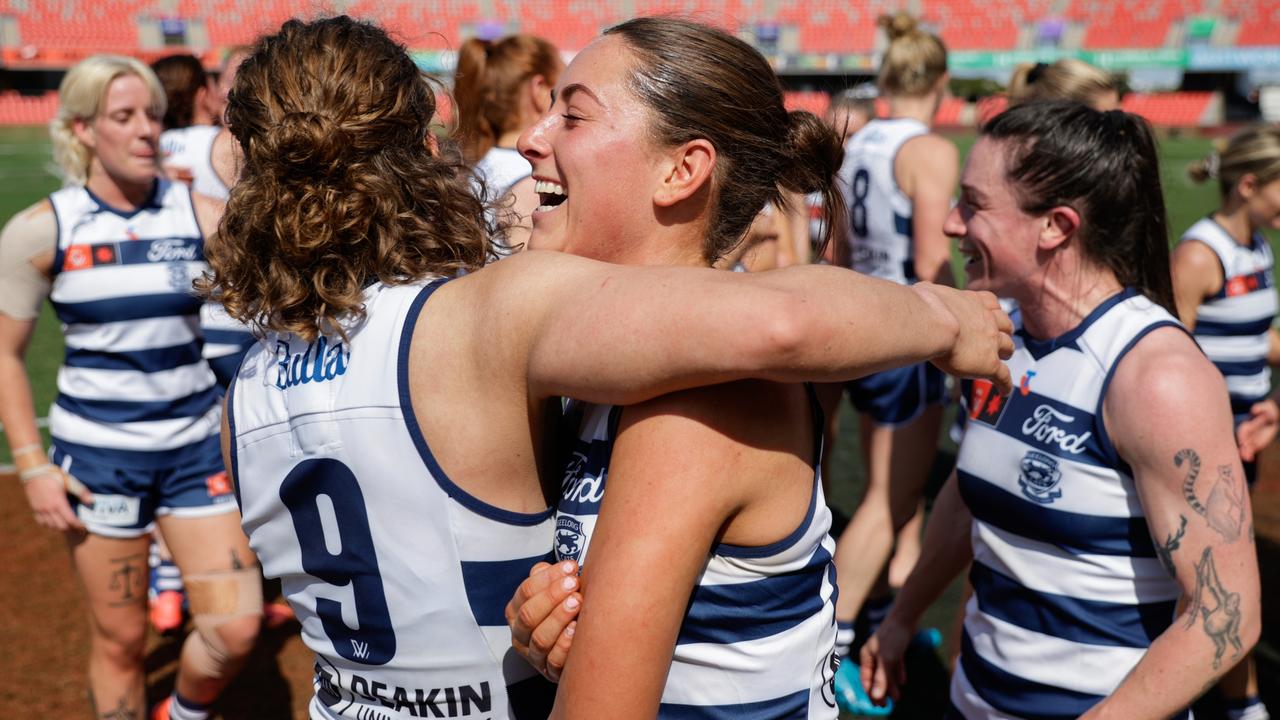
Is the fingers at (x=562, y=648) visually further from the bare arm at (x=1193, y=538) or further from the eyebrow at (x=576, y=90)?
the bare arm at (x=1193, y=538)

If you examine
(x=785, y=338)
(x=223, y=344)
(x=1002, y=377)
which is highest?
(x=785, y=338)

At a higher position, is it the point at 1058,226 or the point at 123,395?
the point at 1058,226

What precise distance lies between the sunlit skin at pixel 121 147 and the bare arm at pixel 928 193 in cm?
320

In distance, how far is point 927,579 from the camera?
104 inches

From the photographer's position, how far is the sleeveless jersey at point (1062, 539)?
207 cm

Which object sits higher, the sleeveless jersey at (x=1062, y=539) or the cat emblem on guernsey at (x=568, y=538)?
the cat emblem on guernsey at (x=568, y=538)

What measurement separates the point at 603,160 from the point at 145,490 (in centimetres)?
285

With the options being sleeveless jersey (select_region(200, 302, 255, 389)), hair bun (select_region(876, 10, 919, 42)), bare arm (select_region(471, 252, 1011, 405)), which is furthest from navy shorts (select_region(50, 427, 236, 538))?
hair bun (select_region(876, 10, 919, 42))

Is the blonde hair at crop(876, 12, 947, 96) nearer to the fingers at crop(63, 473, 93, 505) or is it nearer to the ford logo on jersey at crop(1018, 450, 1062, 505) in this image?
the ford logo on jersey at crop(1018, 450, 1062, 505)

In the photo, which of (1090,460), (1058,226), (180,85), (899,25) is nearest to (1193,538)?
(1090,460)

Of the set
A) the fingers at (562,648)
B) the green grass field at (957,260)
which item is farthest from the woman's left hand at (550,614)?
the green grass field at (957,260)

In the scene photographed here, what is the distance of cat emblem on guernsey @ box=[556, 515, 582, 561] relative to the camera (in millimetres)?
1358

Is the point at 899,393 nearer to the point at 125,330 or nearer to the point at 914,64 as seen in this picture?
the point at 914,64

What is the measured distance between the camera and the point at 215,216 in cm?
375
